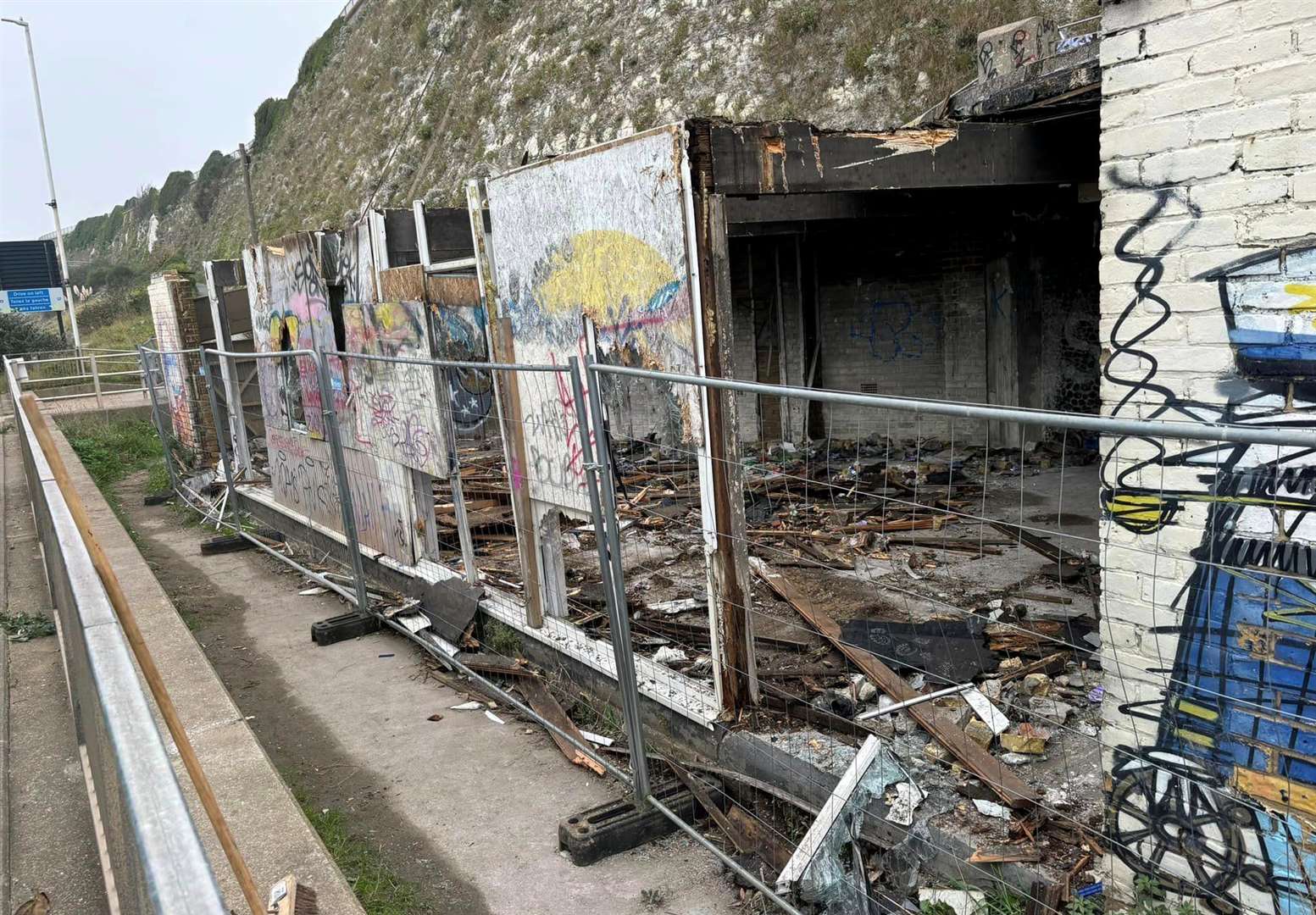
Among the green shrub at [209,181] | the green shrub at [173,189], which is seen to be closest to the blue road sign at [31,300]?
the green shrub at [209,181]

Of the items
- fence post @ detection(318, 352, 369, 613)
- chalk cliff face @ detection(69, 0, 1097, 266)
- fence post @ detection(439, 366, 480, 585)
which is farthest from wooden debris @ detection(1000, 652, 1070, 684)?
fence post @ detection(318, 352, 369, 613)

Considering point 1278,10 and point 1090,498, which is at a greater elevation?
point 1278,10

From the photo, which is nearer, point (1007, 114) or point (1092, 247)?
point (1007, 114)

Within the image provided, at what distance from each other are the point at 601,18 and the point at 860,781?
1224 inches

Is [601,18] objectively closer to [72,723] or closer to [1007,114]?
[1007,114]

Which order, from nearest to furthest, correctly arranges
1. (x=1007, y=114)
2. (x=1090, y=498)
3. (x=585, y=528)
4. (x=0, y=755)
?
(x=0, y=755), (x=1007, y=114), (x=585, y=528), (x=1090, y=498)

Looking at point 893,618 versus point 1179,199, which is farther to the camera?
point 893,618

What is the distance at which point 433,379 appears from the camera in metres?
7.29

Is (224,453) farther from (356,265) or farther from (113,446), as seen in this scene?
(113,446)

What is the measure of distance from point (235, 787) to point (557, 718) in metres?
1.93

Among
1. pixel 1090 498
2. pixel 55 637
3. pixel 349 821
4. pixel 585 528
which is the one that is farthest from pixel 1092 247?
pixel 55 637

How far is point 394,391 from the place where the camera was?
8125 millimetres

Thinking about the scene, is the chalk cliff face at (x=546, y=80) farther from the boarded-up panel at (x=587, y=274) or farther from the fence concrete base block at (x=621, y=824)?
the fence concrete base block at (x=621, y=824)

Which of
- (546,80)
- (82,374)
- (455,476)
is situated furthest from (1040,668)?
(546,80)
